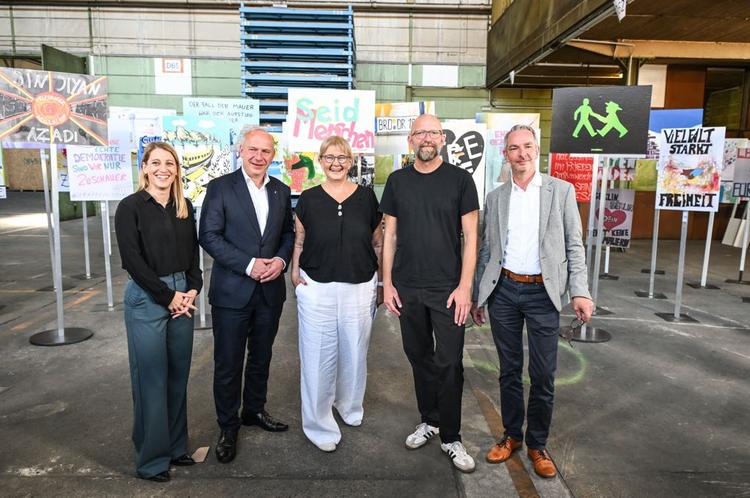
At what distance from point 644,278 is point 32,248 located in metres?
11.8

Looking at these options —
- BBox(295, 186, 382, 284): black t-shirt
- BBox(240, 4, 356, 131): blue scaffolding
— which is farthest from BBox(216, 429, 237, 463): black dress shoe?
BBox(240, 4, 356, 131): blue scaffolding

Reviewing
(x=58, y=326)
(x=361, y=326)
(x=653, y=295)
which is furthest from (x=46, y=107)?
(x=653, y=295)

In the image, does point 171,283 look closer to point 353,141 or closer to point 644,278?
point 353,141

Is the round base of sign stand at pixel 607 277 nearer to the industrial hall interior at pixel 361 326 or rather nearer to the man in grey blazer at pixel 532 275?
the industrial hall interior at pixel 361 326

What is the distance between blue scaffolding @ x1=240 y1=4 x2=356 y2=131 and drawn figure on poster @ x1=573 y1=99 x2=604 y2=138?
635cm

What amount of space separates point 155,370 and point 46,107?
3759 millimetres

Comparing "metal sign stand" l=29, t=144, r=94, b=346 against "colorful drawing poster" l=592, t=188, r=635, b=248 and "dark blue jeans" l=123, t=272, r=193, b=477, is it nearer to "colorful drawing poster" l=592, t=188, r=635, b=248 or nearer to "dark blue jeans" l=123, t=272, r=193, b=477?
"dark blue jeans" l=123, t=272, r=193, b=477

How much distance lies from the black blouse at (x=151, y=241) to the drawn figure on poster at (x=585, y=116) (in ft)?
13.4

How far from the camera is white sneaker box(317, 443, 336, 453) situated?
3.04 metres

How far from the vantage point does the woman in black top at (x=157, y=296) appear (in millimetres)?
2555

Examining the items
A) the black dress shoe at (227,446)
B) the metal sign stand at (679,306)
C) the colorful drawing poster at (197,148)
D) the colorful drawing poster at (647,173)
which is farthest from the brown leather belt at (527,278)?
the colorful drawing poster at (647,173)

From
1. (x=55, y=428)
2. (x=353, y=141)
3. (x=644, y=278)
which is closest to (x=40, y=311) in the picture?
(x=55, y=428)

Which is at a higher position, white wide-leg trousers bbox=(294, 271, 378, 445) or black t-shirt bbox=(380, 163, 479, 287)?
black t-shirt bbox=(380, 163, 479, 287)

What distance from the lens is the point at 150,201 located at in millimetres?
2623
